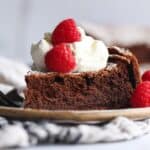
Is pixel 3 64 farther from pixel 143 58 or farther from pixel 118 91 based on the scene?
pixel 143 58

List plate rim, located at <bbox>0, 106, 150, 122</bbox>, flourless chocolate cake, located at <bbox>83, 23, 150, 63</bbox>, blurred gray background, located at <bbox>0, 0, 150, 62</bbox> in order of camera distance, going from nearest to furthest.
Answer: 1. plate rim, located at <bbox>0, 106, 150, 122</bbox>
2. flourless chocolate cake, located at <bbox>83, 23, 150, 63</bbox>
3. blurred gray background, located at <bbox>0, 0, 150, 62</bbox>

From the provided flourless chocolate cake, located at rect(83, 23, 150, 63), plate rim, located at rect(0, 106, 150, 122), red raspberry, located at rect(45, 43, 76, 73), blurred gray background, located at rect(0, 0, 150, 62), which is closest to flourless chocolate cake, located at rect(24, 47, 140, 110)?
red raspberry, located at rect(45, 43, 76, 73)

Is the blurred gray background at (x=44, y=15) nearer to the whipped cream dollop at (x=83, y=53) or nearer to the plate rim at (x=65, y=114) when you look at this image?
the whipped cream dollop at (x=83, y=53)

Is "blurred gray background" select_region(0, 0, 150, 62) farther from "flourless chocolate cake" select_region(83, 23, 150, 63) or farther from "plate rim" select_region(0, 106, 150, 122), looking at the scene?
"plate rim" select_region(0, 106, 150, 122)

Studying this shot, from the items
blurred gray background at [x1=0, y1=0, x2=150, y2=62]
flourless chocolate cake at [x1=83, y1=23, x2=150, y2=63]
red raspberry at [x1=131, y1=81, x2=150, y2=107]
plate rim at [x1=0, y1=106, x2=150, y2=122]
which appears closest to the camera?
plate rim at [x1=0, y1=106, x2=150, y2=122]

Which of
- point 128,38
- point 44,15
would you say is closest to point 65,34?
point 128,38

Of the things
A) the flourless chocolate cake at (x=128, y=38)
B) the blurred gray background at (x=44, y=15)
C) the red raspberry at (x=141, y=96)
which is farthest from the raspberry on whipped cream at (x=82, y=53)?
the blurred gray background at (x=44, y=15)
